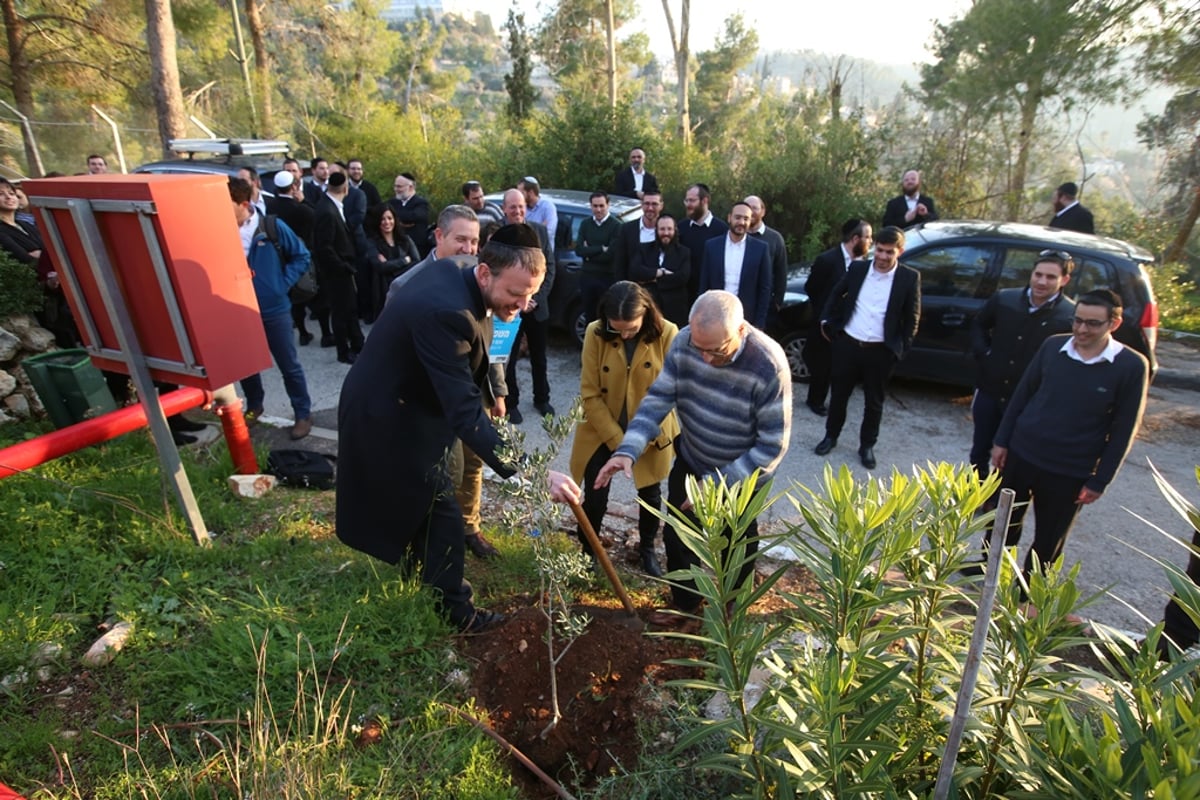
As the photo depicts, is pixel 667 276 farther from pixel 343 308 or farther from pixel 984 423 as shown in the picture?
pixel 343 308

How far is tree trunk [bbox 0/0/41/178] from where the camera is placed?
1408 centimetres

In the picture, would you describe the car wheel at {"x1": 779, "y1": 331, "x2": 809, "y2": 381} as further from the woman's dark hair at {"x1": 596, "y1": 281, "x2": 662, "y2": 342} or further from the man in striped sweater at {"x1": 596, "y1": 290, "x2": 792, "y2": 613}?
the man in striped sweater at {"x1": 596, "y1": 290, "x2": 792, "y2": 613}

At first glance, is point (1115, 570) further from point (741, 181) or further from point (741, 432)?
point (741, 181)

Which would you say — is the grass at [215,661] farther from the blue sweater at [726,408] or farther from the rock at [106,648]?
the blue sweater at [726,408]

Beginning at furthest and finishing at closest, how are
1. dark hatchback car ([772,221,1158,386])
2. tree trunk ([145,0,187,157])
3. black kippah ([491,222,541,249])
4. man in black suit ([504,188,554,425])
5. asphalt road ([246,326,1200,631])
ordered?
tree trunk ([145,0,187,157]), man in black suit ([504,188,554,425]), dark hatchback car ([772,221,1158,386]), asphalt road ([246,326,1200,631]), black kippah ([491,222,541,249])

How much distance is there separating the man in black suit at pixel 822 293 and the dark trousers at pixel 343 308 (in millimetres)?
4888

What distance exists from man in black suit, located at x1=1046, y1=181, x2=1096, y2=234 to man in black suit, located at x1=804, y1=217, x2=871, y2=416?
3.24 metres

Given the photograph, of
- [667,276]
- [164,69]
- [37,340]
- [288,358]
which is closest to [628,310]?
[667,276]

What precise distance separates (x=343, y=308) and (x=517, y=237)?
17.4 feet

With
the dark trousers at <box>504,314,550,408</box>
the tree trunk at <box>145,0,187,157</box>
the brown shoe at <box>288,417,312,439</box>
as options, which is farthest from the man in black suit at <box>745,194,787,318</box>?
the tree trunk at <box>145,0,187,157</box>

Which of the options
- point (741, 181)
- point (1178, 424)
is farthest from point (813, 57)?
point (1178, 424)

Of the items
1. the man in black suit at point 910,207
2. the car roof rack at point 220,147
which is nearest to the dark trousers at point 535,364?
the man in black suit at point 910,207

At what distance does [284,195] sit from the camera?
25.0ft

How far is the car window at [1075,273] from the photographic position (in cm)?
586
